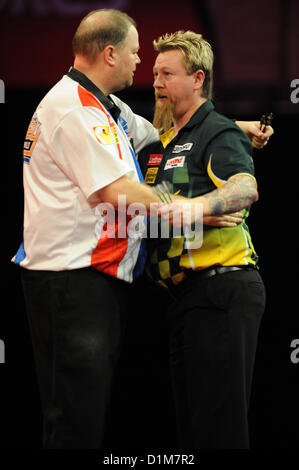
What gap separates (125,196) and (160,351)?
52.3 inches

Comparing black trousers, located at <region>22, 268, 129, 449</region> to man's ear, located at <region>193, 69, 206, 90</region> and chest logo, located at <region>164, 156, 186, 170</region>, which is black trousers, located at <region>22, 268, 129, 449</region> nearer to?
chest logo, located at <region>164, 156, 186, 170</region>

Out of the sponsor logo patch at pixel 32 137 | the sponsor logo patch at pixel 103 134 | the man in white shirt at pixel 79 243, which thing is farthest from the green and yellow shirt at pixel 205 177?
the sponsor logo patch at pixel 32 137

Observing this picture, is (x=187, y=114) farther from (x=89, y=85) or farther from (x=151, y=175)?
(x=89, y=85)

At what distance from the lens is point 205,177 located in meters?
1.80

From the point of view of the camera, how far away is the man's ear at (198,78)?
6.35ft

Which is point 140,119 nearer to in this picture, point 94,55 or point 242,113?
point 94,55

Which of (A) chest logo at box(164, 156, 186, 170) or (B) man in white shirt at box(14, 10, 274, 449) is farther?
(A) chest logo at box(164, 156, 186, 170)

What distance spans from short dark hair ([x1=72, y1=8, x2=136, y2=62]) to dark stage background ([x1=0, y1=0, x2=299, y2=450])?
0.89m

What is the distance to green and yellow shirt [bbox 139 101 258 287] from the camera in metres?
1.74

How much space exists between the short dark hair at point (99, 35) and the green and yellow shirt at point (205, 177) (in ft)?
1.20

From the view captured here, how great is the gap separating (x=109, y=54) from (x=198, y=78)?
0.33 m

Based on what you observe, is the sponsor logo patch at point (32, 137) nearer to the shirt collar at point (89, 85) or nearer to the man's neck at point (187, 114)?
the shirt collar at point (89, 85)

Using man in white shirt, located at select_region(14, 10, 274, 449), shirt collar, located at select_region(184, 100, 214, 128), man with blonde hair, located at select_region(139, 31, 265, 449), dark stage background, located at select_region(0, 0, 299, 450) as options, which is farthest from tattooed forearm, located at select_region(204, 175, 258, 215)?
dark stage background, located at select_region(0, 0, 299, 450)

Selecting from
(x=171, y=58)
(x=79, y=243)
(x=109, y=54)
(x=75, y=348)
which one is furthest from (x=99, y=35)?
(x=75, y=348)
